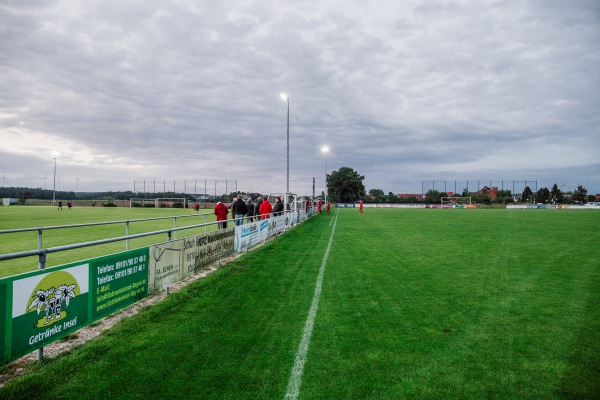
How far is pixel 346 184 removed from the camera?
113938 millimetres

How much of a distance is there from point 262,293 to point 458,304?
11.0 feet

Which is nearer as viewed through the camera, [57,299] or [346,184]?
[57,299]

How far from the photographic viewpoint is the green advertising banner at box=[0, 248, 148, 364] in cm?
351

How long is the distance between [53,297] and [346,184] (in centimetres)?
11143

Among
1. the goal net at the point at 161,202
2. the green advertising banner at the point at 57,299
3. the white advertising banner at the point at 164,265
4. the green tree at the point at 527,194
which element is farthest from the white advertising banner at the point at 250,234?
the green tree at the point at 527,194

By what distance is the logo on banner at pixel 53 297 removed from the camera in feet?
12.4

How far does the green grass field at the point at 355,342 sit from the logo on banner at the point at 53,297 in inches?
18.4

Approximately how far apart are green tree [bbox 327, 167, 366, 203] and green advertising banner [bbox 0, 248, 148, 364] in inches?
4271

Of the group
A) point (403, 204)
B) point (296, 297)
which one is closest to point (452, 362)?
point (296, 297)

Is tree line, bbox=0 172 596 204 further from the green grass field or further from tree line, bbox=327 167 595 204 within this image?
the green grass field

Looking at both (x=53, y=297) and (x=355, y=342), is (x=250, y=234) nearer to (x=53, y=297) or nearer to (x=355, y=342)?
(x=355, y=342)

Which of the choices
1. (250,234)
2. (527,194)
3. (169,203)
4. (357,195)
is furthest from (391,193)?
(250,234)

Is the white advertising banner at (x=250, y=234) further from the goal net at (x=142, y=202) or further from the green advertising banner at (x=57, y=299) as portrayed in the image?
the goal net at (x=142, y=202)

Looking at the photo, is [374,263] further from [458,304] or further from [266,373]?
[266,373]
